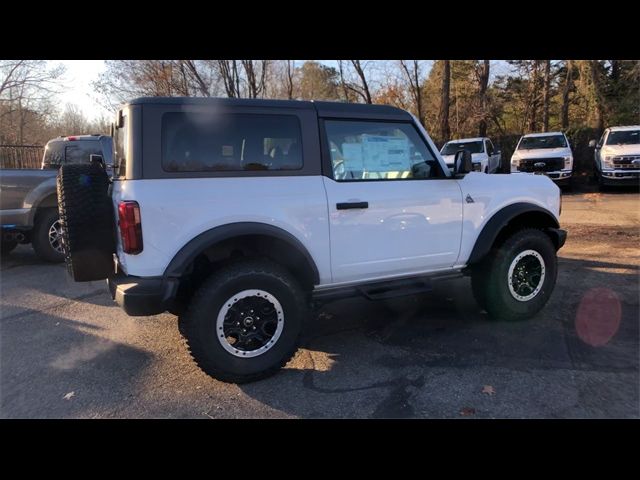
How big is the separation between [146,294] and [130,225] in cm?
48

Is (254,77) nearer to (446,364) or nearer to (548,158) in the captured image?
(548,158)

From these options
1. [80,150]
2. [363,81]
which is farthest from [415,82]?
[80,150]

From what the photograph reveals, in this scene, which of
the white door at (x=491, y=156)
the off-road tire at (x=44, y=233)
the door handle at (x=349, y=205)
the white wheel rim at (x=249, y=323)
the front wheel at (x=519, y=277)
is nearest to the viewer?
the white wheel rim at (x=249, y=323)

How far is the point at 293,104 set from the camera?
3525 mm

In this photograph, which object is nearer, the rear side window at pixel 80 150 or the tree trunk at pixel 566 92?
the rear side window at pixel 80 150

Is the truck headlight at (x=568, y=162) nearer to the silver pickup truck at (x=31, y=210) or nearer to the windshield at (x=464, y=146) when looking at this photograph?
the windshield at (x=464, y=146)

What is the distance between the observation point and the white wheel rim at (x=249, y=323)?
3.21 meters

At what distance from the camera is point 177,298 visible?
338 cm

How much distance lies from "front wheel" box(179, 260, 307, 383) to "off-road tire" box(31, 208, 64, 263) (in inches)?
202

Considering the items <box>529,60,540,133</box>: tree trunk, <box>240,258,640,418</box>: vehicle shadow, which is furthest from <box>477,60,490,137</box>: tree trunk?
<box>240,258,640,418</box>: vehicle shadow

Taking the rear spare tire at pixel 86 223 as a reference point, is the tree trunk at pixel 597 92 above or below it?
above

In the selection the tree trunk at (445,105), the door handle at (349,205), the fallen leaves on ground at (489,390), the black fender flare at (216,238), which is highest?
the tree trunk at (445,105)

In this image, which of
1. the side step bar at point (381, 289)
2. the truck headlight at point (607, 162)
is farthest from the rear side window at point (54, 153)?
the truck headlight at point (607, 162)

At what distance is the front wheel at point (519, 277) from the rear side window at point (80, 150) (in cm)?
728
